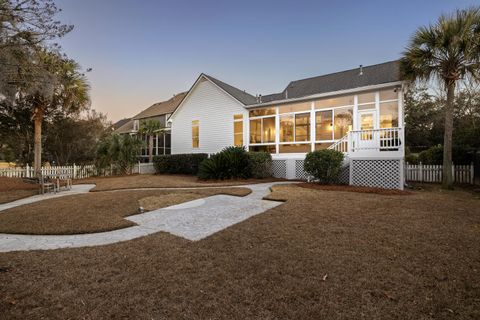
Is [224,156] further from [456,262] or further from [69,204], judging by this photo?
[456,262]

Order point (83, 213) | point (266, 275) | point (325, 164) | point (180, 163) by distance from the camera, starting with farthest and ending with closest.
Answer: point (180, 163), point (325, 164), point (83, 213), point (266, 275)

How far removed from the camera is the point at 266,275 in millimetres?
2967

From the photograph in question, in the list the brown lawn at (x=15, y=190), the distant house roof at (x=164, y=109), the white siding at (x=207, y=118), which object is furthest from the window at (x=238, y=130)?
the distant house roof at (x=164, y=109)

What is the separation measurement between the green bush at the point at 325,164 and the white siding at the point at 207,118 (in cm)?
632

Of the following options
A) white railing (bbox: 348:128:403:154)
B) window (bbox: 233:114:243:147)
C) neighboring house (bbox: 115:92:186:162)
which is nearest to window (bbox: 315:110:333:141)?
white railing (bbox: 348:128:403:154)

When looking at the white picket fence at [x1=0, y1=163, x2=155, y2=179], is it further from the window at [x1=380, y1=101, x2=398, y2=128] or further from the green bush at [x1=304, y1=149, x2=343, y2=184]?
the window at [x1=380, y1=101, x2=398, y2=128]

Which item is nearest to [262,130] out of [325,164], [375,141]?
[325,164]

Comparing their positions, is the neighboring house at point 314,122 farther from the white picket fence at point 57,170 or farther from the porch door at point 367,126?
the white picket fence at point 57,170

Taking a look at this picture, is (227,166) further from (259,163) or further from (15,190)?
(15,190)

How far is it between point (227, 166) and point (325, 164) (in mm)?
5297

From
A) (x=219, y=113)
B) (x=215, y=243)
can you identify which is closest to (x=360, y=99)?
(x=219, y=113)

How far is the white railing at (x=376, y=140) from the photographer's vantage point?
9.76 metres

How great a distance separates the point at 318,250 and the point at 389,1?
49.3 ft

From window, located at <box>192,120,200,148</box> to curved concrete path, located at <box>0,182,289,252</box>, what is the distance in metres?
10.7
